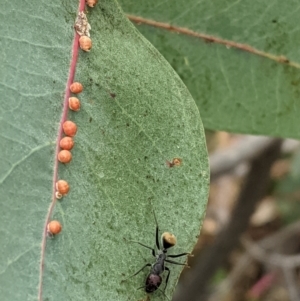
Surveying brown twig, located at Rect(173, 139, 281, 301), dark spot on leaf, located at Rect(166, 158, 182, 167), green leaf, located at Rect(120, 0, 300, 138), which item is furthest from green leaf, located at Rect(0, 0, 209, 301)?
brown twig, located at Rect(173, 139, 281, 301)

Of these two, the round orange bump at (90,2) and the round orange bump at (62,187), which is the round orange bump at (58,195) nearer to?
the round orange bump at (62,187)

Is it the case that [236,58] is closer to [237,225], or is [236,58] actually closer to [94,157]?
[94,157]

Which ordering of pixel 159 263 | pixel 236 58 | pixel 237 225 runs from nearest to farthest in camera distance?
pixel 159 263, pixel 236 58, pixel 237 225

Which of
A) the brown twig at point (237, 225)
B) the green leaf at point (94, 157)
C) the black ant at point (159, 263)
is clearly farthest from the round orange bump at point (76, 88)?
the brown twig at point (237, 225)

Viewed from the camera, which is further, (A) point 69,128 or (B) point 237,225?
(B) point 237,225

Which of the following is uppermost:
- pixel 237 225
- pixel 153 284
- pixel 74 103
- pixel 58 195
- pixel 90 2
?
pixel 90 2

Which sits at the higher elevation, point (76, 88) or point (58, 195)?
point (76, 88)

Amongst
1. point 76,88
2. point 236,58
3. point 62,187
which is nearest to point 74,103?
point 76,88
